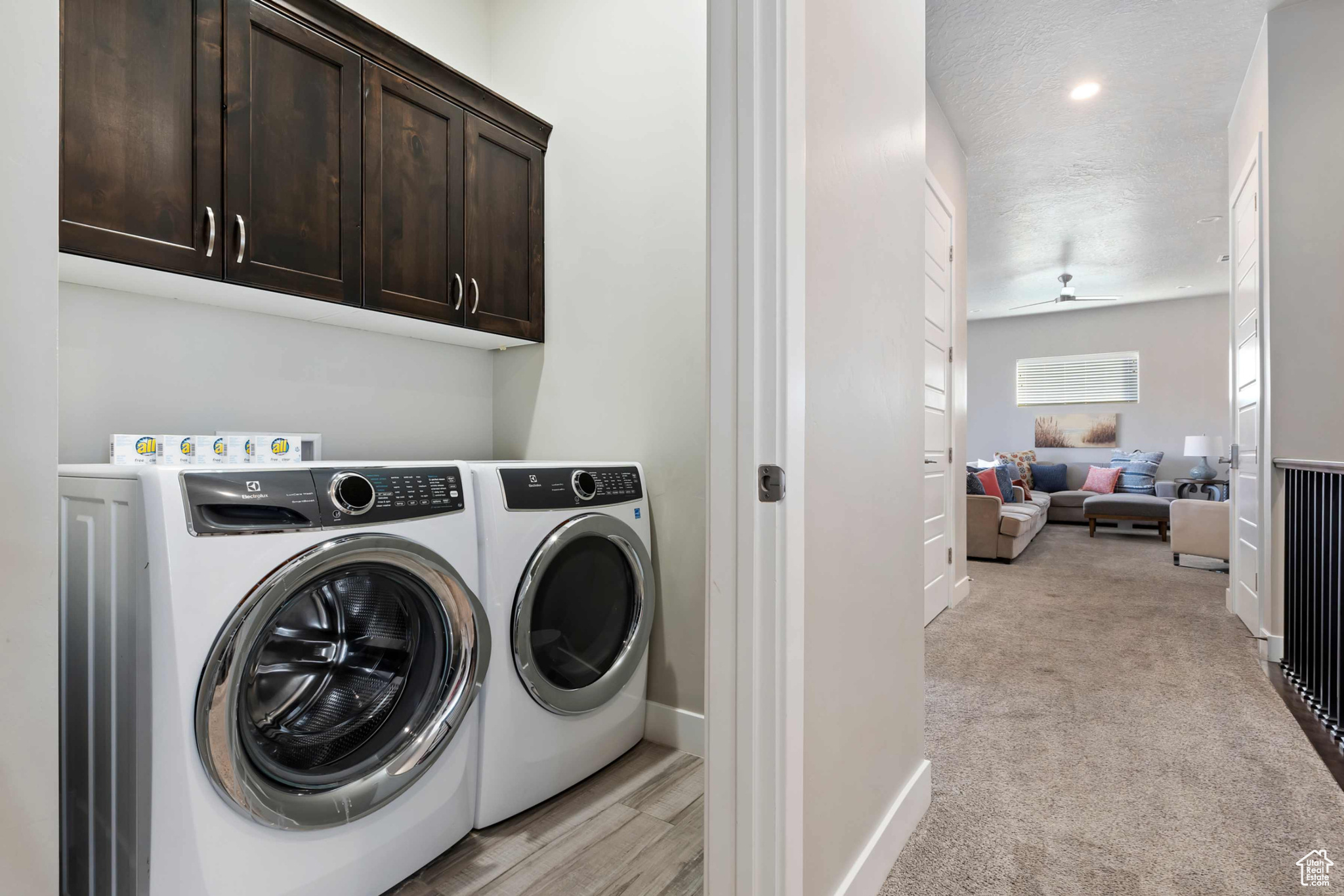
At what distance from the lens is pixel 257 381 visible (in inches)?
75.2

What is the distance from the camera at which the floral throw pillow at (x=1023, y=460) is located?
7961 mm

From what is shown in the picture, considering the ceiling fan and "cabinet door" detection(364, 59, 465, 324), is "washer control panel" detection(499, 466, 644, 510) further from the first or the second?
the ceiling fan

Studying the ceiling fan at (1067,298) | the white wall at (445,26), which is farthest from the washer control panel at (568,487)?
the ceiling fan at (1067,298)

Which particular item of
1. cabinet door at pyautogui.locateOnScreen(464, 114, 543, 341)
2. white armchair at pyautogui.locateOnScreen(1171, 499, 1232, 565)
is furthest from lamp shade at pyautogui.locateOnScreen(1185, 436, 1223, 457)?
cabinet door at pyautogui.locateOnScreen(464, 114, 543, 341)

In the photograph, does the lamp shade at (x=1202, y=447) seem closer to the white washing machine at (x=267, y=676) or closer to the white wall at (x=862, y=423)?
the white wall at (x=862, y=423)

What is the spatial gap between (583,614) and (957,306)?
3.18m

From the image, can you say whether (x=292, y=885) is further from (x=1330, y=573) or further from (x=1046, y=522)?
(x=1046, y=522)

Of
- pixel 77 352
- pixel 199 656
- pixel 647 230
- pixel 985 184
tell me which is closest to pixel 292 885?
pixel 199 656

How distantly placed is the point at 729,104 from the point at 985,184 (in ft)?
14.3

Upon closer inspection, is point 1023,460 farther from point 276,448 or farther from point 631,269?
point 276,448

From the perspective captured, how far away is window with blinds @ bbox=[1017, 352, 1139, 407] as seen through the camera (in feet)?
26.4

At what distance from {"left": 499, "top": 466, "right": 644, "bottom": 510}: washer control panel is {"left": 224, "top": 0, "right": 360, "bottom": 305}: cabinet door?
73 centimetres

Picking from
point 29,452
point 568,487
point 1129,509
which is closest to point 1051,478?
point 1129,509

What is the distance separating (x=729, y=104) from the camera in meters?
0.95
